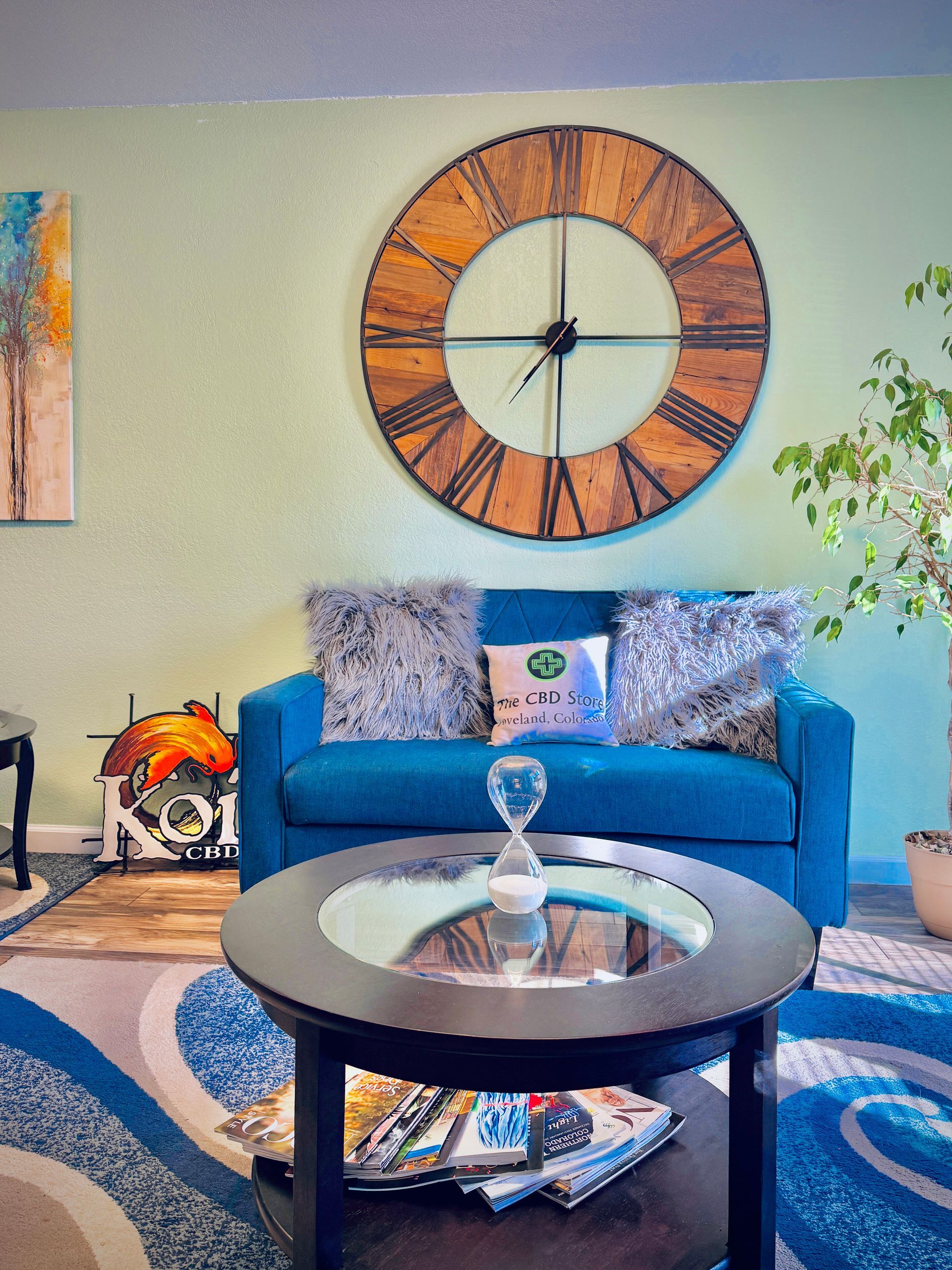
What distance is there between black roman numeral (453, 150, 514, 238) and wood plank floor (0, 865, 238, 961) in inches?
90.0

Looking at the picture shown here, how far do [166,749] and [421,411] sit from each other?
140 centimetres

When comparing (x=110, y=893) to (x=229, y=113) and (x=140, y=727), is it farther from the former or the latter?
(x=229, y=113)

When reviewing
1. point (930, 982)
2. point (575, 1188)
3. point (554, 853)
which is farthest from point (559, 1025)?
point (930, 982)

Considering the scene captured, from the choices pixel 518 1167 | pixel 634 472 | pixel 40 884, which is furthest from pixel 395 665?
pixel 518 1167

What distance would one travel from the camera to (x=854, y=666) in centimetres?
288

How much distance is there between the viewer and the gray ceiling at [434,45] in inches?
96.1

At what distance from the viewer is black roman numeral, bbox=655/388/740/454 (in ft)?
9.42

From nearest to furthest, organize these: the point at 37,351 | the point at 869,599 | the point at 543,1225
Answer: the point at 543,1225, the point at 869,599, the point at 37,351

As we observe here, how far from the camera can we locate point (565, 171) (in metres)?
2.87

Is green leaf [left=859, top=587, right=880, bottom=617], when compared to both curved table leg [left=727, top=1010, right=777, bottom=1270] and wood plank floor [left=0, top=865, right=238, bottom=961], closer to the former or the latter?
curved table leg [left=727, top=1010, right=777, bottom=1270]

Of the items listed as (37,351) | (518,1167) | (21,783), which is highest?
(37,351)

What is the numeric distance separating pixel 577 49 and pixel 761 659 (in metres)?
1.90

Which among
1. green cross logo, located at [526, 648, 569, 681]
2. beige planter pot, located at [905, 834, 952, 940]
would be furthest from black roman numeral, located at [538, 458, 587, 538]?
beige planter pot, located at [905, 834, 952, 940]

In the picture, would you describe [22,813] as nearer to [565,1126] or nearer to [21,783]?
[21,783]
